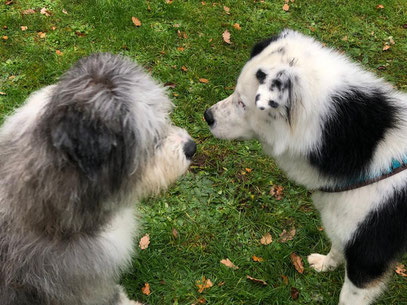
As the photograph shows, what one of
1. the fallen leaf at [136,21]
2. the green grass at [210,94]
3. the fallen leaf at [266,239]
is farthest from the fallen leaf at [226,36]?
the fallen leaf at [266,239]

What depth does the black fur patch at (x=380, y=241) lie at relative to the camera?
2303 millimetres

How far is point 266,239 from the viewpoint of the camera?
3523 millimetres

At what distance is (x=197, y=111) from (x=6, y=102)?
2.29 m

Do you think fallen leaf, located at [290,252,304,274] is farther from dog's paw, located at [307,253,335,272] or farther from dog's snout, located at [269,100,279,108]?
dog's snout, located at [269,100,279,108]

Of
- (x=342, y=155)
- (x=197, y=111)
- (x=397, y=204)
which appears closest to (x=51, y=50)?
(x=197, y=111)

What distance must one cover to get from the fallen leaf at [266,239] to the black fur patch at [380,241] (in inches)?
41.5

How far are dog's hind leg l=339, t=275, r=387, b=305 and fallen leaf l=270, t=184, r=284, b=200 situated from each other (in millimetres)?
1253

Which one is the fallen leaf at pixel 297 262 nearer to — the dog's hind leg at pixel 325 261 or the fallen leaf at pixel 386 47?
the dog's hind leg at pixel 325 261

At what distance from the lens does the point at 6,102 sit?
439 centimetres

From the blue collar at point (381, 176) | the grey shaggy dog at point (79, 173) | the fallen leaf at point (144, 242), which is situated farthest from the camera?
the fallen leaf at point (144, 242)

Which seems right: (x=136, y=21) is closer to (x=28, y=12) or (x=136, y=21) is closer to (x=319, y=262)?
(x=28, y=12)

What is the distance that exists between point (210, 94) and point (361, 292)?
286 cm

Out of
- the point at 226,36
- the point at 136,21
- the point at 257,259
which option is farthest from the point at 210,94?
the point at 257,259

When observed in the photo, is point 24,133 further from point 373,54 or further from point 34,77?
point 373,54
